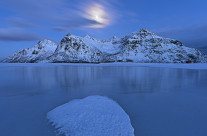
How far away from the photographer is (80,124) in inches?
162

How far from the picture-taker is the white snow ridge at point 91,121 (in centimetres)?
377

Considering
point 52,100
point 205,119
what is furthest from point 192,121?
point 52,100

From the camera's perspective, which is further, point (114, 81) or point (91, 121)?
point (114, 81)

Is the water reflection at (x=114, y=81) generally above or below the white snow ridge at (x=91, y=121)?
below

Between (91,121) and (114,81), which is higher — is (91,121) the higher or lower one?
the higher one

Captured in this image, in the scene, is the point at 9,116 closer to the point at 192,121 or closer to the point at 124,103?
the point at 124,103

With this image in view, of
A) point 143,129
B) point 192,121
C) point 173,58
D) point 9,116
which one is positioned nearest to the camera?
point 143,129

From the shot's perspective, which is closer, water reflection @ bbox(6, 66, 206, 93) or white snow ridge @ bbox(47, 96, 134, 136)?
white snow ridge @ bbox(47, 96, 134, 136)

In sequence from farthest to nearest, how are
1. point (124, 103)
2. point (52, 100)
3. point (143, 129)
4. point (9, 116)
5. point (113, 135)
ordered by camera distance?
point (52, 100) → point (124, 103) → point (9, 116) → point (143, 129) → point (113, 135)

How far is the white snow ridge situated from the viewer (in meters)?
3.77

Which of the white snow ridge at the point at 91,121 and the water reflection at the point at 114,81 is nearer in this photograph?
the white snow ridge at the point at 91,121

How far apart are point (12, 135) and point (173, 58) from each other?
704 feet

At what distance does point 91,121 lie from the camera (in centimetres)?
426

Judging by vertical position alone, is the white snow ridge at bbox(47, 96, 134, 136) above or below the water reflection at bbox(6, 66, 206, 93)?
above
